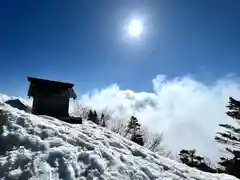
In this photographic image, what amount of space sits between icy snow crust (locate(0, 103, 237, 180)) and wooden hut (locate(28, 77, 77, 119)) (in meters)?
6.12

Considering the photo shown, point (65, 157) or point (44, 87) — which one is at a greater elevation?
point (44, 87)

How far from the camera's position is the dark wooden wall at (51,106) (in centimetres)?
1235

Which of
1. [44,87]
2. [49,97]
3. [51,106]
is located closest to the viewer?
[51,106]

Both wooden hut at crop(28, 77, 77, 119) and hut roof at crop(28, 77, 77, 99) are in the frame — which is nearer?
wooden hut at crop(28, 77, 77, 119)

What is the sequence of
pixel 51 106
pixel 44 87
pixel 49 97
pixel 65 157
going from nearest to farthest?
pixel 65 157, pixel 51 106, pixel 49 97, pixel 44 87

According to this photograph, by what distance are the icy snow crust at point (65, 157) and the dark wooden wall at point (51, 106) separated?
19.8ft

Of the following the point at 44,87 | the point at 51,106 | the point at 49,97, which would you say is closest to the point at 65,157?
the point at 51,106

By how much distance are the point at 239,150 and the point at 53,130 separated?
23.5m

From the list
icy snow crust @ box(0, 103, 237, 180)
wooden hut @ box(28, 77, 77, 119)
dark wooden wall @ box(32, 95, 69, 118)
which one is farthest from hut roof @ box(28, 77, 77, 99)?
icy snow crust @ box(0, 103, 237, 180)

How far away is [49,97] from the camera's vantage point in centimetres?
1268

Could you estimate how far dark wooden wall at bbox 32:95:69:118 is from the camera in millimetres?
12352

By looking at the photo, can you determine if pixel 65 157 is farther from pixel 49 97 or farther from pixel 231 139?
pixel 231 139

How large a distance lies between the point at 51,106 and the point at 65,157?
801 cm

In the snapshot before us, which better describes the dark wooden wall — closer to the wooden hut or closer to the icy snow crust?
the wooden hut
